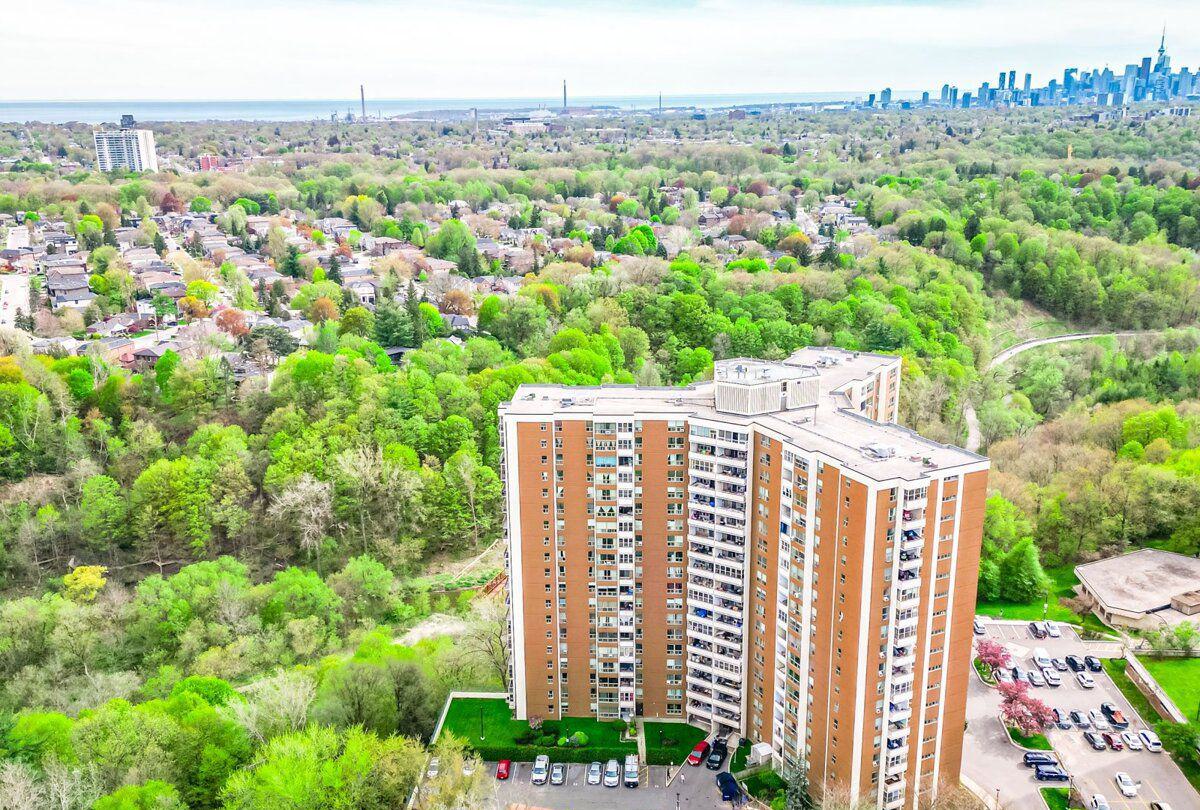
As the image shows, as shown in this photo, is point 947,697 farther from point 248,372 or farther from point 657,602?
point 248,372

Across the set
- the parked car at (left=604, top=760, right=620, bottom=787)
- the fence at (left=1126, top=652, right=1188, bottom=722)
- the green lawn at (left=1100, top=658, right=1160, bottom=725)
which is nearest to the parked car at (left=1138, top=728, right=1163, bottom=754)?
the green lawn at (left=1100, top=658, right=1160, bottom=725)

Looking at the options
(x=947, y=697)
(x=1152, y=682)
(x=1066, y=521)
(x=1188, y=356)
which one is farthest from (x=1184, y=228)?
(x=947, y=697)

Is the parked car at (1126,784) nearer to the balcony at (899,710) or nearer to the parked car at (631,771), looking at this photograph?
the balcony at (899,710)

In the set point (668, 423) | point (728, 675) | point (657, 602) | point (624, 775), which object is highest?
point (668, 423)

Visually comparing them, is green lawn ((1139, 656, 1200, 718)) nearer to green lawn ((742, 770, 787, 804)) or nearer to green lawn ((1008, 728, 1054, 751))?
green lawn ((1008, 728, 1054, 751))

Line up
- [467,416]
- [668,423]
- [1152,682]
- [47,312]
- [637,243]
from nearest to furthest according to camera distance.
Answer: [668,423] < [1152,682] < [467,416] < [47,312] < [637,243]

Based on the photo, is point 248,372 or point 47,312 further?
point 47,312
